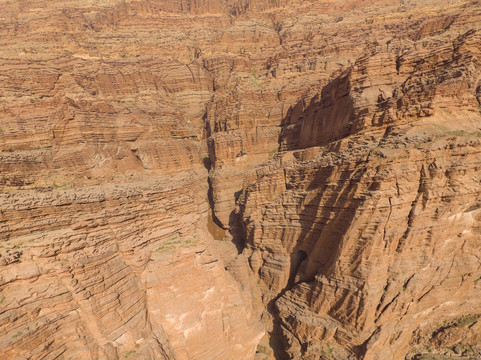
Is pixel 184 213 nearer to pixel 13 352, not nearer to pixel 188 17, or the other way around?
pixel 13 352

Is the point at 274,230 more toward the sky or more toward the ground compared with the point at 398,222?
more toward the ground

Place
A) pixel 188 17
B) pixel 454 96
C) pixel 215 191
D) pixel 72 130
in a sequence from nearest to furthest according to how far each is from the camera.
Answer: pixel 454 96 < pixel 72 130 < pixel 215 191 < pixel 188 17

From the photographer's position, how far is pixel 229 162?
25297 millimetres

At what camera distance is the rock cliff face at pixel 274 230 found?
32.8 feet

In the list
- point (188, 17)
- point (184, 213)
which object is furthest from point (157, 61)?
point (184, 213)

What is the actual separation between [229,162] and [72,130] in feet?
51.5

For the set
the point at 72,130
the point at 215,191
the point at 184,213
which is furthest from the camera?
the point at 215,191

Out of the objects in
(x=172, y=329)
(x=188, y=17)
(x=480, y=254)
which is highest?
(x=188, y=17)

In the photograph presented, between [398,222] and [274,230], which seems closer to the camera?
[398,222]

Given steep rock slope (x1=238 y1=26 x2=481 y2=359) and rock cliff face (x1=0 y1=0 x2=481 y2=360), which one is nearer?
rock cliff face (x1=0 y1=0 x2=481 y2=360)

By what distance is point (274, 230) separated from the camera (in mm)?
16719

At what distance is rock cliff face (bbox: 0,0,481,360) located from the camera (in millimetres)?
9992

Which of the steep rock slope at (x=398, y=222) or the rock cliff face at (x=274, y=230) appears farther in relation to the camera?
the steep rock slope at (x=398, y=222)

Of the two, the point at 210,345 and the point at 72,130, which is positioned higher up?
the point at 72,130
